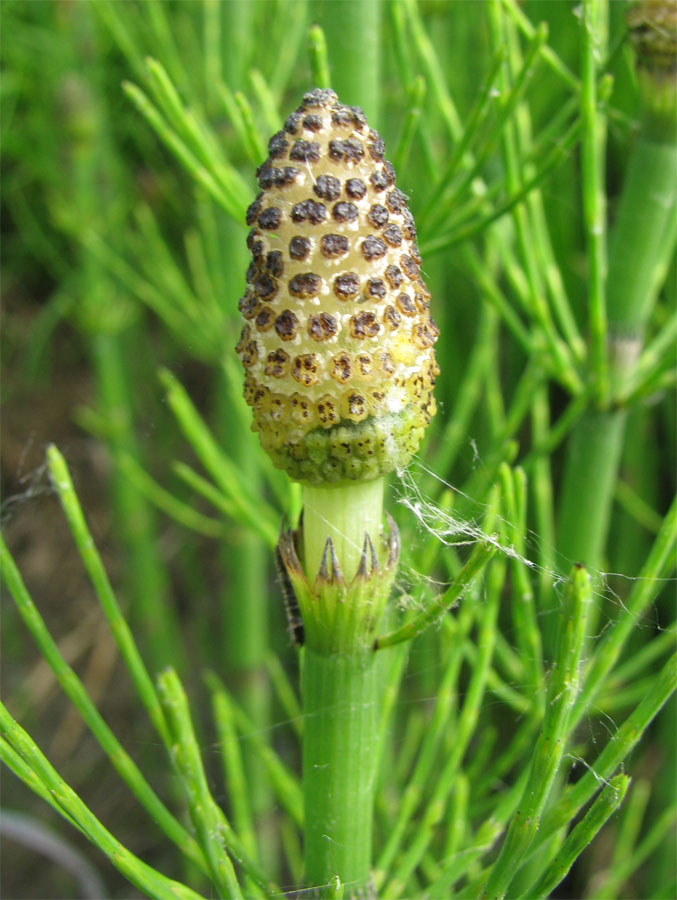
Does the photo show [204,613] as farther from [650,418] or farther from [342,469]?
[342,469]

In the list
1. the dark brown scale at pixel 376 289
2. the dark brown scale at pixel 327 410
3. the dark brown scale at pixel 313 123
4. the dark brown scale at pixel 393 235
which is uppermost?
the dark brown scale at pixel 313 123

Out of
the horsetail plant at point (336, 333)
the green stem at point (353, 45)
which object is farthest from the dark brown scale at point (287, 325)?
the green stem at point (353, 45)

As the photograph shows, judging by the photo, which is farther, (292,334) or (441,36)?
(441,36)

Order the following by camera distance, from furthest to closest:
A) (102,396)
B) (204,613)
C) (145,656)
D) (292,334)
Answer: (204,613) → (145,656) → (102,396) → (292,334)

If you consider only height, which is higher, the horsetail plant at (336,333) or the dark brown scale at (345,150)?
the dark brown scale at (345,150)

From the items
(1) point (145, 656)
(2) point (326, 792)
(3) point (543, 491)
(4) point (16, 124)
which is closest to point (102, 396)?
(1) point (145, 656)

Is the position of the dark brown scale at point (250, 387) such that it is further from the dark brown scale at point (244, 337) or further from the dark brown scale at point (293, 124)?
the dark brown scale at point (293, 124)

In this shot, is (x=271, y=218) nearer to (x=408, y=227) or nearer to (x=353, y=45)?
(x=408, y=227)
